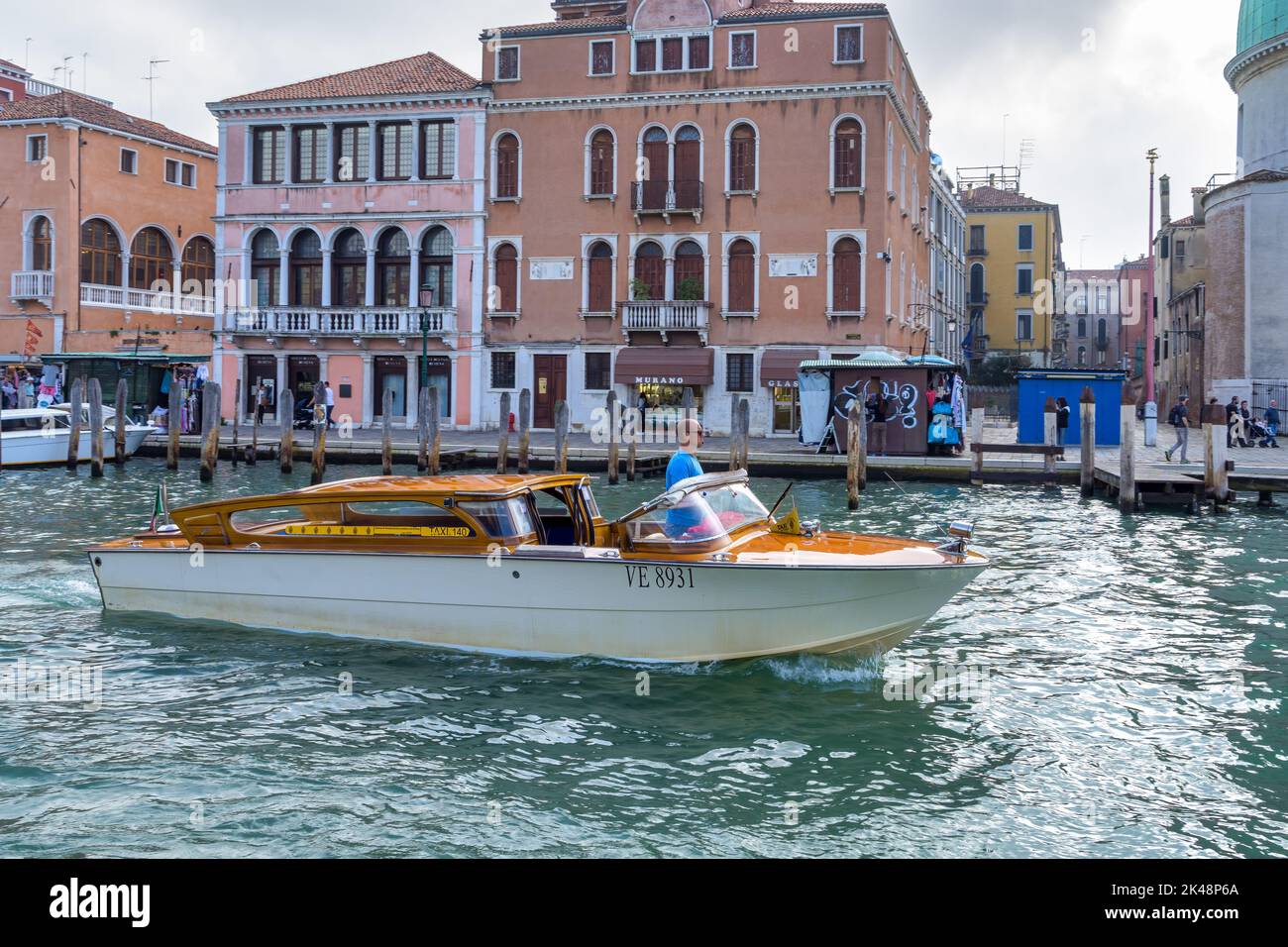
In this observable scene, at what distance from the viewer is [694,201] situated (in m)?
35.6

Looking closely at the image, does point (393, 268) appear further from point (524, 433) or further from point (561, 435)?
point (561, 435)

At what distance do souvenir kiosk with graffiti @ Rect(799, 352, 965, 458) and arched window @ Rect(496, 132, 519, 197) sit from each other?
1300cm

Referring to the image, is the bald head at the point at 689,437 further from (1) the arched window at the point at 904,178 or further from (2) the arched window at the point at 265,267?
(2) the arched window at the point at 265,267

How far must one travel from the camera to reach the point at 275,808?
6.95m

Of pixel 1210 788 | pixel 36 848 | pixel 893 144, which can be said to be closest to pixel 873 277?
pixel 893 144

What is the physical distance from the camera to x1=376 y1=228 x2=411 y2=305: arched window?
38219mm

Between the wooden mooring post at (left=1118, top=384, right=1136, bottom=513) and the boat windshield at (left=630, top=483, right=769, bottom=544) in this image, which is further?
the wooden mooring post at (left=1118, top=384, right=1136, bottom=513)

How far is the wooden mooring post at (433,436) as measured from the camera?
26.1 m

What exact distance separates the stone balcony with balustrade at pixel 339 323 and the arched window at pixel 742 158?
30.4ft

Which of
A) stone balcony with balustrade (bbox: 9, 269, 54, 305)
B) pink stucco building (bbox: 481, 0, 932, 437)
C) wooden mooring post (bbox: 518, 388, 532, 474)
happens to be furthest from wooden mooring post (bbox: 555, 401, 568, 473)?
stone balcony with balustrade (bbox: 9, 269, 54, 305)

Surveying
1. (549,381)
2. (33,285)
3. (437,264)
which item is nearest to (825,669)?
(549,381)

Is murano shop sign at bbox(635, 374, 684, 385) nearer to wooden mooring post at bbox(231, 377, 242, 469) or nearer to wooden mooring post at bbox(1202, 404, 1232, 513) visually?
wooden mooring post at bbox(231, 377, 242, 469)
